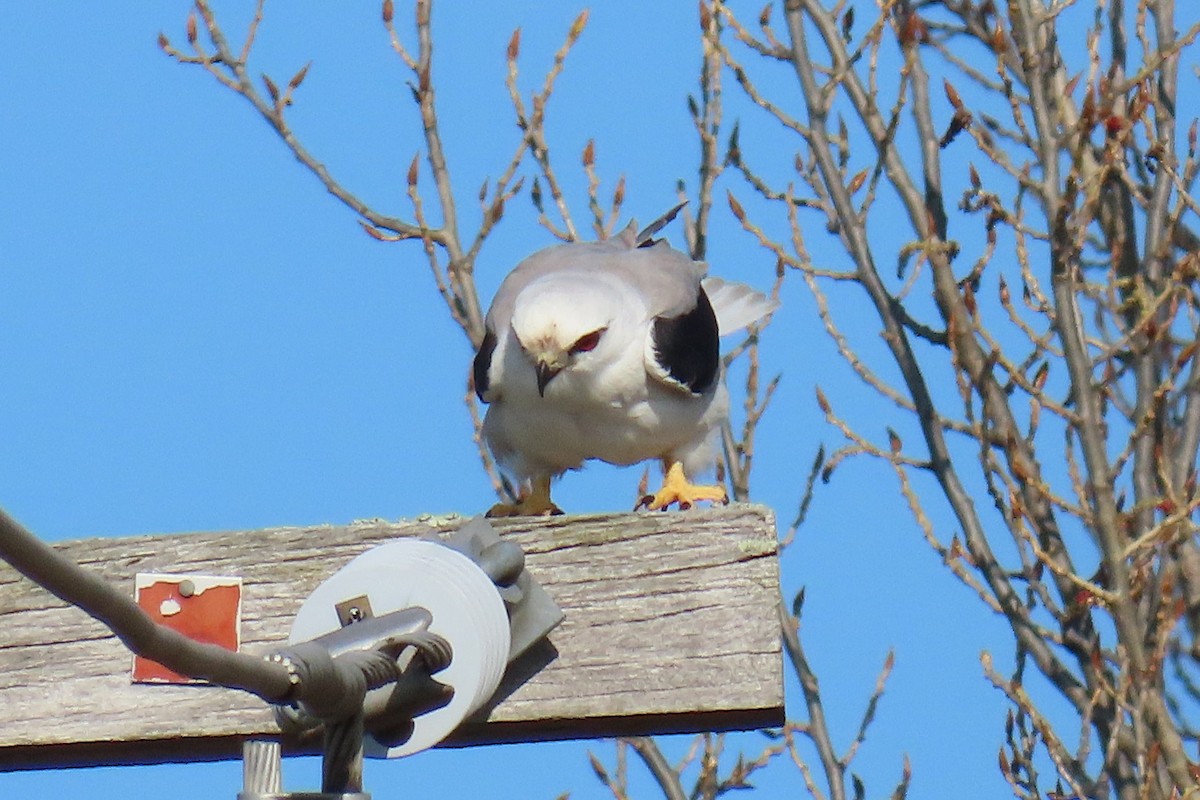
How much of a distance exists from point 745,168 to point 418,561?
392cm

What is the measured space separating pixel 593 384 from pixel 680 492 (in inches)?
13.2

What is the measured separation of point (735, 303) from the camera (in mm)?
5102

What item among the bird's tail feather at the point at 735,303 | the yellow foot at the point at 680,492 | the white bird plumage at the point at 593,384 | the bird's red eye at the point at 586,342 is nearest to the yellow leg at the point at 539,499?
the white bird plumage at the point at 593,384

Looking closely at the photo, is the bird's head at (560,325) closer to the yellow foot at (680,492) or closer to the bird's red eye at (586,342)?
the bird's red eye at (586,342)

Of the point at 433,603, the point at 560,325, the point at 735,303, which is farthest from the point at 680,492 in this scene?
the point at 433,603

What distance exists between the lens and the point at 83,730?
198 cm

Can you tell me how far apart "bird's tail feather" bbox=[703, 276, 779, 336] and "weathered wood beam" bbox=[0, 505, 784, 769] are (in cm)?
301

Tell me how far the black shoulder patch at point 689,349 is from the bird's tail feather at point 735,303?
669 mm

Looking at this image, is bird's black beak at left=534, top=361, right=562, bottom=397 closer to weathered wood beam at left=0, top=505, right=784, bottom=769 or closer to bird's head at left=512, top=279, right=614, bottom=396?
bird's head at left=512, top=279, right=614, bottom=396

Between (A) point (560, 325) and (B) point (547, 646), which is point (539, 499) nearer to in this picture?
(A) point (560, 325)

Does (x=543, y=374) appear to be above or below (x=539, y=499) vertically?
above

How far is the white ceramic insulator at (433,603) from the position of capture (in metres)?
1.66

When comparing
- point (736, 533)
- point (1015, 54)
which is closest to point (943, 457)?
point (1015, 54)

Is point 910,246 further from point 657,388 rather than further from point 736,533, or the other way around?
point 736,533
